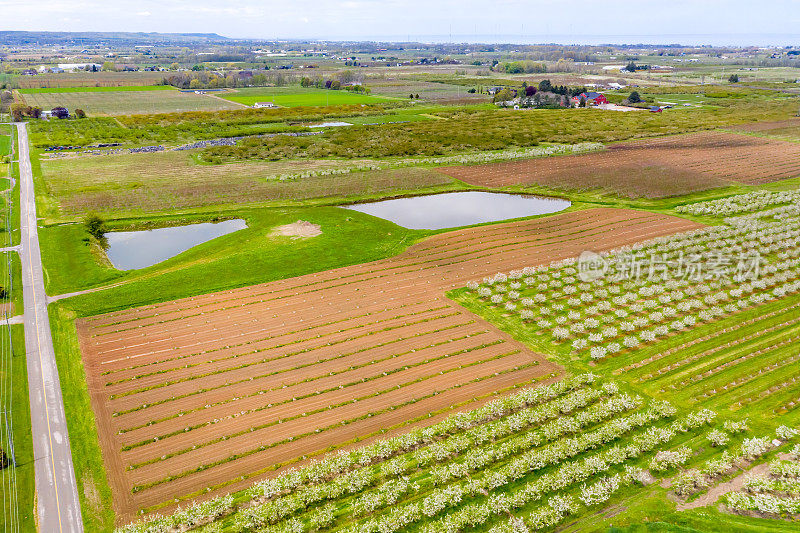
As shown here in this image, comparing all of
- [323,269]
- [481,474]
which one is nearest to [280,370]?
[481,474]

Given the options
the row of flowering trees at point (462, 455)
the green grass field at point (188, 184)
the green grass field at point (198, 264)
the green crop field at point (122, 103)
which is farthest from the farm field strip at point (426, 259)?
the green crop field at point (122, 103)

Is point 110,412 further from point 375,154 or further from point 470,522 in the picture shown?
point 375,154

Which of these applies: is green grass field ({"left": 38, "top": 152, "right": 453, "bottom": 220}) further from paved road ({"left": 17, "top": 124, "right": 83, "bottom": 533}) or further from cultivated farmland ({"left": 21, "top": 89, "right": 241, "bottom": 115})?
cultivated farmland ({"left": 21, "top": 89, "right": 241, "bottom": 115})

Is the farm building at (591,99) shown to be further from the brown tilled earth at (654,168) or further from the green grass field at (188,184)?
the green grass field at (188,184)

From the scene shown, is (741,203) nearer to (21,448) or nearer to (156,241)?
(156,241)

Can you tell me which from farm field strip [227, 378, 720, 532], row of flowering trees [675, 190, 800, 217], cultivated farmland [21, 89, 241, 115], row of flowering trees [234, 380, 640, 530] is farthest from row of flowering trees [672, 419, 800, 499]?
cultivated farmland [21, 89, 241, 115]
